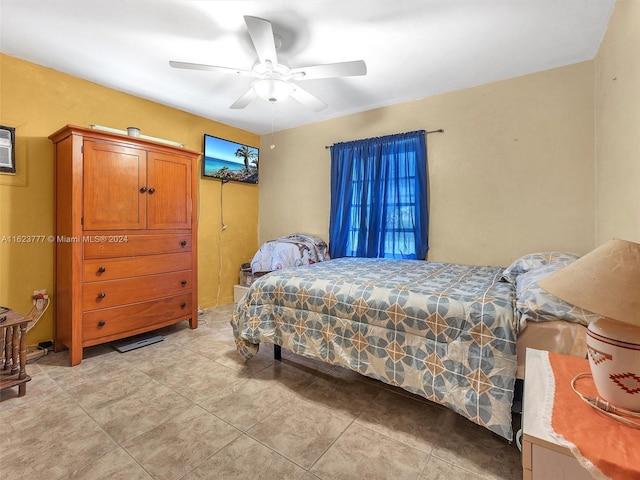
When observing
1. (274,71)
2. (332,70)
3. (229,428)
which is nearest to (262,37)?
(274,71)

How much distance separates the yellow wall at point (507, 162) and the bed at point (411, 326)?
2.18ft

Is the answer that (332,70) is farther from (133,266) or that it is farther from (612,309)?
(133,266)

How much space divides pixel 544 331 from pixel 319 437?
1241 millimetres

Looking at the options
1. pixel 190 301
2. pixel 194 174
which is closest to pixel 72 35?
pixel 194 174

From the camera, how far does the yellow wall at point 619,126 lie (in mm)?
1483

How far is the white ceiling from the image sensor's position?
1828mm

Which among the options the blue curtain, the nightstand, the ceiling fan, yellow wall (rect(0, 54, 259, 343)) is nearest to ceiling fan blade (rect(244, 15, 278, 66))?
the ceiling fan

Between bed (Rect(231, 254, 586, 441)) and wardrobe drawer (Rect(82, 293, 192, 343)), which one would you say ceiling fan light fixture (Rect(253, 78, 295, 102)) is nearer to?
bed (Rect(231, 254, 586, 441))

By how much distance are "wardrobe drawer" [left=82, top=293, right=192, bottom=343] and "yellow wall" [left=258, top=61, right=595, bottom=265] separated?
273 centimetres

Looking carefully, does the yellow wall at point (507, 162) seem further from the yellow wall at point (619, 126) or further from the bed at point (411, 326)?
the bed at point (411, 326)

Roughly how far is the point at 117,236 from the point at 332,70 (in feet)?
7.32

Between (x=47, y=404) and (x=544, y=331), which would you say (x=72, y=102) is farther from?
(x=544, y=331)

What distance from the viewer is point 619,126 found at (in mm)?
1736

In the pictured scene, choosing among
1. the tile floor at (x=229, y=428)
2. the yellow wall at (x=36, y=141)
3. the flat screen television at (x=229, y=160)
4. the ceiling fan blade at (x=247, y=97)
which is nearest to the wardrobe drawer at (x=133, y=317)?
the tile floor at (x=229, y=428)
